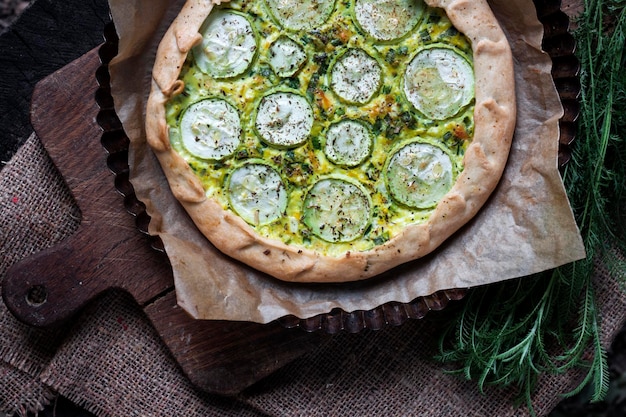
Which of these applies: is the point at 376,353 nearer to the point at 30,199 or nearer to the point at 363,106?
the point at 363,106

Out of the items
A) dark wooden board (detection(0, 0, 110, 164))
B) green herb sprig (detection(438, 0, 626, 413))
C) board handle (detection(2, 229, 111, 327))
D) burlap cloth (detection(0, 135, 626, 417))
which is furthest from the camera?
dark wooden board (detection(0, 0, 110, 164))

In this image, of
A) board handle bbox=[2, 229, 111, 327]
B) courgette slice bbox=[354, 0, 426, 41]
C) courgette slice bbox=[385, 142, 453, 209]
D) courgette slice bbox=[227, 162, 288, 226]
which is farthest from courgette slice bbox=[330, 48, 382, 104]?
board handle bbox=[2, 229, 111, 327]

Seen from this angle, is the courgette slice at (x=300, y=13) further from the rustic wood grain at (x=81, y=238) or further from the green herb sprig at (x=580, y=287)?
the green herb sprig at (x=580, y=287)

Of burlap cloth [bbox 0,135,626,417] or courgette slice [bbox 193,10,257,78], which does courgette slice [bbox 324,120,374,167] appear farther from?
burlap cloth [bbox 0,135,626,417]

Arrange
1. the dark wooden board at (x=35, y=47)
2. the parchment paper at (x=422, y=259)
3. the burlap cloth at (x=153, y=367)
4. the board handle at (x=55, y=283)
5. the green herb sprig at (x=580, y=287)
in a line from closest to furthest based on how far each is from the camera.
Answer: the parchment paper at (x=422, y=259), the green herb sprig at (x=580, y=287), the board handle at (x=55, y=283), the burlap cloth at (x=153, y=367), the dark wooden board at (x=35, y=47)

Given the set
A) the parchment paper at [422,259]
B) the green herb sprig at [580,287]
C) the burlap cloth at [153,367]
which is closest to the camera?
the parchment paper at [422,259]

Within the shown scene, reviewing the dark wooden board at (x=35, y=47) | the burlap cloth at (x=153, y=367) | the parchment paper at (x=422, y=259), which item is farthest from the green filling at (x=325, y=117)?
the dark wooden board at (x=35, y=47)
